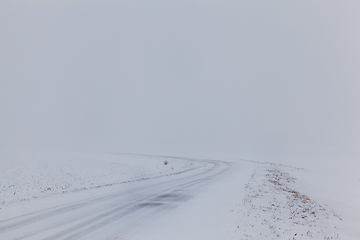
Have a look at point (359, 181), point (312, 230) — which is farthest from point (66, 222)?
point (359, 181)

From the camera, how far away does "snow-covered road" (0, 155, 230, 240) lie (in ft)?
35.0

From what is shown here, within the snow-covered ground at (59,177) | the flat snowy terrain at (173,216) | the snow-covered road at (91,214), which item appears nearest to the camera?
the snow-covered road at (91,214)

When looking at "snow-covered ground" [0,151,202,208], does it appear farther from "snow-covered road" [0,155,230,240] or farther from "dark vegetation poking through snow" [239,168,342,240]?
"dark vegetation poking through snow" [239,168,342,240]

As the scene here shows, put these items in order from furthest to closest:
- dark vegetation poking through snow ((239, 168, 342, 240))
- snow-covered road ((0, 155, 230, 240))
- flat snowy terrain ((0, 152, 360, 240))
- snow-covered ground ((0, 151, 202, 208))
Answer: snow-covered ground ((0, 151, 202, 208)) < dark vegetation poking through snow ((239, 168, 342, 240)) < flat snowy terrain ((0, 152, 360, 240)) < snow-covered road ((0, 155, 230, 240))

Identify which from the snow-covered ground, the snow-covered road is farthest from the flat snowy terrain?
the snow-covered ground

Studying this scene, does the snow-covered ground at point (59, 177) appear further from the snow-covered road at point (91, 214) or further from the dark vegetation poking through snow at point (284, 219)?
the dark vegetation poking through snow at point (284, 219)

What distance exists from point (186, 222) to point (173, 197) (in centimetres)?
624

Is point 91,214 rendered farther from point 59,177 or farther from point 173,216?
point 59,177

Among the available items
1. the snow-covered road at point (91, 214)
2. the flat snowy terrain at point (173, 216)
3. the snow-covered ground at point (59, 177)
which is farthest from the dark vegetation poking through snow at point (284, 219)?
the snow-covered ground at point (59, 177)

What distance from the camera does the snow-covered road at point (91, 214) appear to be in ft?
35.0

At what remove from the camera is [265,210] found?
14.6 meters

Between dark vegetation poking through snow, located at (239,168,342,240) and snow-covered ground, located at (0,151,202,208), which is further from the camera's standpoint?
snow-covered ground, located at (0,151,202,208)

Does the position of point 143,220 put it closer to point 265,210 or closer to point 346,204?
point 265,210

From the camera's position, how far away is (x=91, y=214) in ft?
44.8
